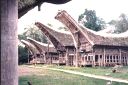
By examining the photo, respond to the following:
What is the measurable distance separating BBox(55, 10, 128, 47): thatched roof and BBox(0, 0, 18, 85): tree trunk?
3079 centimetres

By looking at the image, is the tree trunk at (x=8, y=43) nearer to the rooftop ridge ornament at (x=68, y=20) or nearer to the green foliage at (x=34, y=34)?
the rooftop ridge ornament at (x=68, y=20)

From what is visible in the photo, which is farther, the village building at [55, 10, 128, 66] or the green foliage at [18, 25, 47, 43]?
the green foliage at [18, 25, 47, 43]

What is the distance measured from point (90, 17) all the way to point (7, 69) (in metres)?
53.5

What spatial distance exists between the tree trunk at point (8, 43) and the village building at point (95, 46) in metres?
30.8

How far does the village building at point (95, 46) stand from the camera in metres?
34.4

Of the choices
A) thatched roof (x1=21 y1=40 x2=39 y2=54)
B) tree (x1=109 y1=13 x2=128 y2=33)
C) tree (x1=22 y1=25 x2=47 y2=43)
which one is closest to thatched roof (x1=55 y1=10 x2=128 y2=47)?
thatched roof (x1=21 y1=40 x2=39 y2=54)

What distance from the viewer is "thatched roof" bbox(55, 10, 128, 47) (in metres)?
33.8

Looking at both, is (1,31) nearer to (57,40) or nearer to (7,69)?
(7,69)

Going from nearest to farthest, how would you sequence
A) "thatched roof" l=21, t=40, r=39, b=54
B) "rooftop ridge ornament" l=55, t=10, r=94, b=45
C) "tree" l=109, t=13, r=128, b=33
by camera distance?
"rooftop ridge ornament" l=55, t=10, r=94, b=45 → "thatched roof" l=21, t=40, r=39, b=54 → "tree" l=109, t=13, r=128, b=33

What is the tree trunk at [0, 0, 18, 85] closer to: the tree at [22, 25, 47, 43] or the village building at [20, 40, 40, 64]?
the village building at [20, 40, 40, 64]

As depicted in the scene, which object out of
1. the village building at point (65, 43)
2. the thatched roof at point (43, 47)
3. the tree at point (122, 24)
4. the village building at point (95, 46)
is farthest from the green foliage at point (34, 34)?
the village building at point (95, 46)

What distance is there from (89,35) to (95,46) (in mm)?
1386

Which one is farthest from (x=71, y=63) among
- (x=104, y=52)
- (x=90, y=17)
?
(x=90, y=17)

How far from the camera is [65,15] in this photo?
1330 inches
